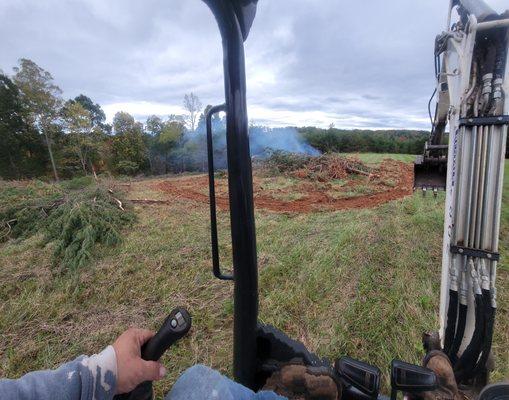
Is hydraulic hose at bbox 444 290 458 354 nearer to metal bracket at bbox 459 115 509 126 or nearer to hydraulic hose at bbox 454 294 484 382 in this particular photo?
hydraulic hose at bbox 454 294 484 382

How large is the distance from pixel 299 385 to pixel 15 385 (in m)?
1.01

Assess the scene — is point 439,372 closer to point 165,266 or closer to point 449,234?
point 449,234

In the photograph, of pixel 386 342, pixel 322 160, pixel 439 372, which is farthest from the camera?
pixel 322 160

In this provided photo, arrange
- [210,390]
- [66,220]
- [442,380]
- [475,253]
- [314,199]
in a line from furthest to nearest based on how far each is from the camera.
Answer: [314,199] → [66,220] → [475,253] → [442,380] → [210,390]

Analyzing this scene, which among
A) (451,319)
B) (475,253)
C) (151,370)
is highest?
(475,253)

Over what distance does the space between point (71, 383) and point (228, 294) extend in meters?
2.72

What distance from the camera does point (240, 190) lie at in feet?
3.52

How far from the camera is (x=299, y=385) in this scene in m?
1.18

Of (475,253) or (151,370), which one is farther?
(475,253)

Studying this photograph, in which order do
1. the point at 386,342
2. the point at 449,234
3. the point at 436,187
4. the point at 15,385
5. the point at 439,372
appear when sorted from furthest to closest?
1. the point at 386,342
2. the point at 436,187
3. the point at 449,234
4. the point at 439,372
5. the point at 15,385

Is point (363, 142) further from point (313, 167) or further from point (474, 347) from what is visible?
point (474, 347)

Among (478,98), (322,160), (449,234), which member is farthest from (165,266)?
(322,160)

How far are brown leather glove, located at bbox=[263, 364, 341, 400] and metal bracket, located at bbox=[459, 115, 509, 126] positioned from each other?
1.40 meters

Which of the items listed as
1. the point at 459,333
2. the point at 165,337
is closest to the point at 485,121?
the point at 459,333
